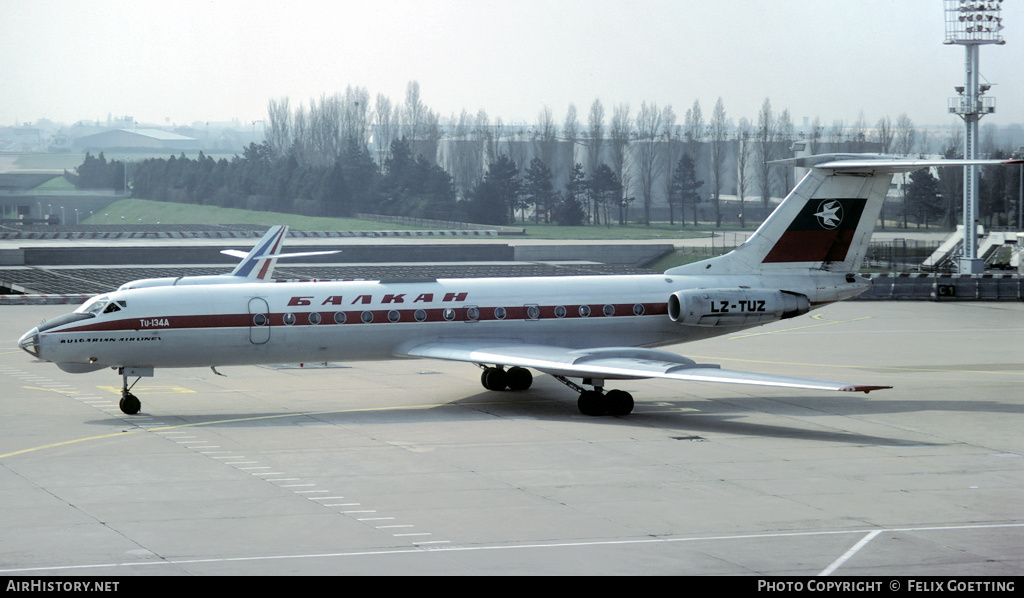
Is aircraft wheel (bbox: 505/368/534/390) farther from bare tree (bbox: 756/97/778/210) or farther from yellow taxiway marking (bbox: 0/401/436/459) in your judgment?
bare tree (bbox: 756/97/778/210)

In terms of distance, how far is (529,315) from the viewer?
25.8 meters

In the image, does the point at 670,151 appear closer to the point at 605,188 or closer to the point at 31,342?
the point at 605,188

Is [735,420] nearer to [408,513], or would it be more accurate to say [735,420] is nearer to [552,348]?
[552,348]

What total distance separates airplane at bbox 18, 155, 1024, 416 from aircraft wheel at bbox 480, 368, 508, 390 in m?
0.03

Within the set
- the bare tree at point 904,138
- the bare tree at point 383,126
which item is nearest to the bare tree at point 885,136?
the bare tree at point 904,138

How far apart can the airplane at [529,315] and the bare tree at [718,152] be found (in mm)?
81153

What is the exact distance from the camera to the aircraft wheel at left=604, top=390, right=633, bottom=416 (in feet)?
77.4

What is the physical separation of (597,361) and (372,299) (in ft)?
17.3

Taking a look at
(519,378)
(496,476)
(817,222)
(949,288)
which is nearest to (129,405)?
(519,378)

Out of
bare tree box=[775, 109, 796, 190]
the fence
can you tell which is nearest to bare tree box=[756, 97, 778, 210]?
bare tree box=[775, 109, 796, 190]

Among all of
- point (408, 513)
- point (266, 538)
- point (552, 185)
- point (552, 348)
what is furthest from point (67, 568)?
point (552, 185)

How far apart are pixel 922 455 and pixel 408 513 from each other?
953 cm

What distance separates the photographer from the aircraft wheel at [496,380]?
26875mm

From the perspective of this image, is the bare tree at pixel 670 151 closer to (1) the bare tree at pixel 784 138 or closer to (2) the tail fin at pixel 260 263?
(1) the bare tree at pixel 784 138
